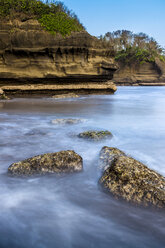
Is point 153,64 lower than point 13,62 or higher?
higher

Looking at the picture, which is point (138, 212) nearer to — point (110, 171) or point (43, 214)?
point (110, 171)

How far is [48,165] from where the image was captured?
8.26 feet

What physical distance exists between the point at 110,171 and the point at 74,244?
890mm

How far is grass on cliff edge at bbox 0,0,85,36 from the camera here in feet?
43.8

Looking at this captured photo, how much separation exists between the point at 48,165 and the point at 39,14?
1417cm

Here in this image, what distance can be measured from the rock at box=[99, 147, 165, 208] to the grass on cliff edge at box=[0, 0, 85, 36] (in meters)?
12.8

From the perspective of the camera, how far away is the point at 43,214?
179 centimetres

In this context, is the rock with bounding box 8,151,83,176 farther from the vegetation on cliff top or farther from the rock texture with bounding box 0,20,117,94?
the vegetation on cliff top

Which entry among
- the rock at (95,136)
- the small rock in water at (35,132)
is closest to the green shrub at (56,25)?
the small rock in water at (35,132)

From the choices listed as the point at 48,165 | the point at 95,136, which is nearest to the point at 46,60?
the point at 95,136

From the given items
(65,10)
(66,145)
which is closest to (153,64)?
(65,10)

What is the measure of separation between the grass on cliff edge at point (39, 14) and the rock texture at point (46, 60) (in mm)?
549

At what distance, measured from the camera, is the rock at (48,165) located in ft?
8.08

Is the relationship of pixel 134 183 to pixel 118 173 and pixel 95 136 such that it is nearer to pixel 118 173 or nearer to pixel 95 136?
pixel 118 173
